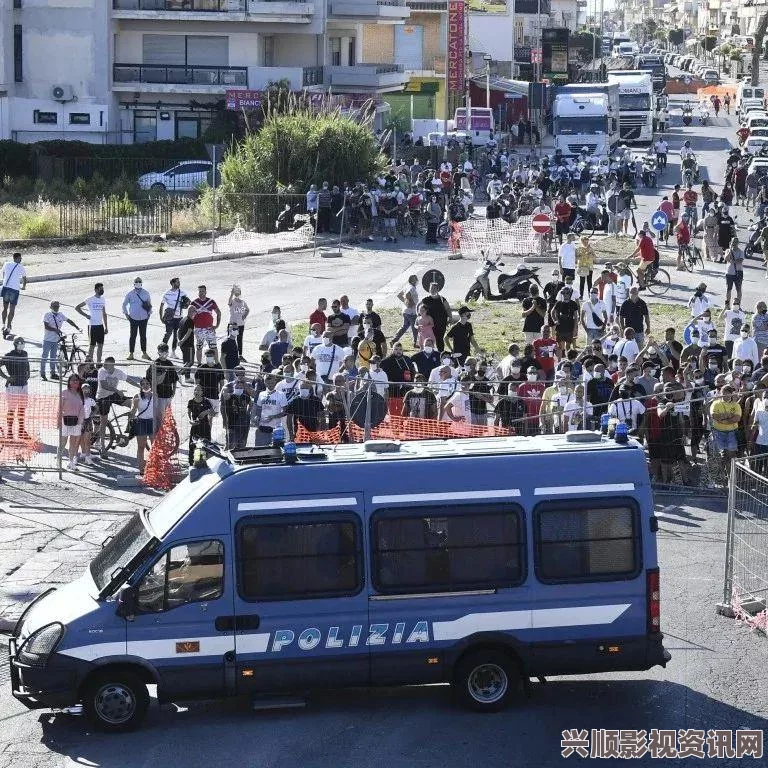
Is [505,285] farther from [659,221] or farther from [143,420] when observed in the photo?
[143,420]

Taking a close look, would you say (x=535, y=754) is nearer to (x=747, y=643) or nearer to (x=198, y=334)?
(x=747, y=643)

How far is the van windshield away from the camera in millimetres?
11477

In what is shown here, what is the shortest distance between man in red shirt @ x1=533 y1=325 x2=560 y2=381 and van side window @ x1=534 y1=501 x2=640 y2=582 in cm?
887

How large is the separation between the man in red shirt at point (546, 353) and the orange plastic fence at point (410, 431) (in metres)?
1.83

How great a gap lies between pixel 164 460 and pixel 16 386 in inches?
112

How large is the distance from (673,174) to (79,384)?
145ft

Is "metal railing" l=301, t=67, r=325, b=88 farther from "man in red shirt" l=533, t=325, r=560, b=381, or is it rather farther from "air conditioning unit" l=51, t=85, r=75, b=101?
"man in red shirt" l=533, t=325, r=560, b=381

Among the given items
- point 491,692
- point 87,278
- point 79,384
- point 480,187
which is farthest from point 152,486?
point 480,187

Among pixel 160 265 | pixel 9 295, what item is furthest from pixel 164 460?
pixel 160 265

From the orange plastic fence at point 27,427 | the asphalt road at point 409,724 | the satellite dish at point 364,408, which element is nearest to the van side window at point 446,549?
the asphalt road at point 409,724

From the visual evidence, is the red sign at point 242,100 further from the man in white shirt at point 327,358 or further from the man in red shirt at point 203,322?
the man in white shirt at point 327,358

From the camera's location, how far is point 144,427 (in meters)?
19.1

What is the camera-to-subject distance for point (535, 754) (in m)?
10.7

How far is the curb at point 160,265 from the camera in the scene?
112ft
